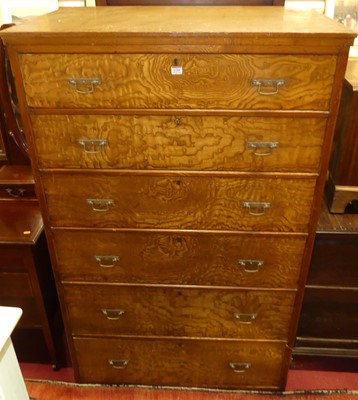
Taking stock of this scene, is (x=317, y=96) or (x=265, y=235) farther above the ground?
(x=317, y=96)

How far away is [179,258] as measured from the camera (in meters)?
1.51

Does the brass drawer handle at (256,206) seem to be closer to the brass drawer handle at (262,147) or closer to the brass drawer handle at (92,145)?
the brass drawer handle at (262,147)

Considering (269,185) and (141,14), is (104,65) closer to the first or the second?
(141,14)

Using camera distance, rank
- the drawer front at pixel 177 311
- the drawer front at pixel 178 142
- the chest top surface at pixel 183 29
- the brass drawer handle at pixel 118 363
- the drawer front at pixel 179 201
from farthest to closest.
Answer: the brass drawer handle at pixel 118 363, the drawer front at pixel 177 311, the drawer front at pixel 179 201, the drawer front at pixel 178 142, the chest top surface at pixel 183 29

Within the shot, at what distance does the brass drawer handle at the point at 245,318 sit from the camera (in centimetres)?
163

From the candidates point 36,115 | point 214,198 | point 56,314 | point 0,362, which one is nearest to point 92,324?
point 56,314

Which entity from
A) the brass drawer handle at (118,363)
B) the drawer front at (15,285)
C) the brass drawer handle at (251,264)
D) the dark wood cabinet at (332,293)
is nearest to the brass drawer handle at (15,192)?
the drawer front at (15,285)

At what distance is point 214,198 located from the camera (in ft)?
4.49

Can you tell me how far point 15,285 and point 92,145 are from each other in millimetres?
779

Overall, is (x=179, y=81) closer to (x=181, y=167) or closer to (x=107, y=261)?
(x=181, y=167)

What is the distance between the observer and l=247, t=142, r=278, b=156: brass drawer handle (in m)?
1.25

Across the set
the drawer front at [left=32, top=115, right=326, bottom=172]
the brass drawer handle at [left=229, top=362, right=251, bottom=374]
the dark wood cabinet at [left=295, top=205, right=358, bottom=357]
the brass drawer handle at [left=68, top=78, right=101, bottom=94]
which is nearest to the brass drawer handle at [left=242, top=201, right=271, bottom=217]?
the drawer front at [left=32, top=115, right=326, bottom=172]

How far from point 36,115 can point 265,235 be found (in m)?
0.84

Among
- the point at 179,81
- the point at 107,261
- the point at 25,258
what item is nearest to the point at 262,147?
the point at 179,81
